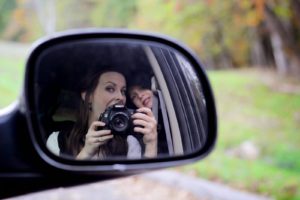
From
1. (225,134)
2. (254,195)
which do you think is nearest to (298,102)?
(225,134)

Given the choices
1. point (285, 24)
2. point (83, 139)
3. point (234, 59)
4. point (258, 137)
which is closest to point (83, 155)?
point (83, 139)

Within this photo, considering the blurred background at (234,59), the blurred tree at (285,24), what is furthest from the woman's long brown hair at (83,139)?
the blurred tree at (285,24)

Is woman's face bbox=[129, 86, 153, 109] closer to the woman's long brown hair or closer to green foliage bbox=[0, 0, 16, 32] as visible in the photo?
the woman's long brown hair

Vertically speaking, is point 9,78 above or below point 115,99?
above

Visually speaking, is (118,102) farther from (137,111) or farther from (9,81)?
(9,81)

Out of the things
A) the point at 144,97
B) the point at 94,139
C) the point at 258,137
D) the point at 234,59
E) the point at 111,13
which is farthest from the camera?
the point at 234,59

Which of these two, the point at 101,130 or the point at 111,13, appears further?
the point at 111,13

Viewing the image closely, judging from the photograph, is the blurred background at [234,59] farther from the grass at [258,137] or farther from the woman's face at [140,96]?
the woman's face at [140,96]

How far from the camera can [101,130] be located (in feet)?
4.77

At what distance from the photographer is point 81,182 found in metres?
1.69

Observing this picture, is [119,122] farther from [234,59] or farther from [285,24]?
[234,59]

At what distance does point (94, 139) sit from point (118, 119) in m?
0.10

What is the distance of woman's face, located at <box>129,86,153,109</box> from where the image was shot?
152 cm

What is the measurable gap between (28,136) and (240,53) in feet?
63.5
